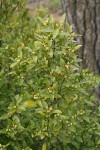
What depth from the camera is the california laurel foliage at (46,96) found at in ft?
7.74

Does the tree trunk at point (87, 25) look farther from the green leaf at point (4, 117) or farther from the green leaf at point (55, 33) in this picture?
the green leaf at point (4, 117)

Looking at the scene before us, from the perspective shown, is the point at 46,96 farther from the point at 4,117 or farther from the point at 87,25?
the point at 87,25

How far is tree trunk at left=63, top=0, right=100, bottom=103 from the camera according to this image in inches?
160

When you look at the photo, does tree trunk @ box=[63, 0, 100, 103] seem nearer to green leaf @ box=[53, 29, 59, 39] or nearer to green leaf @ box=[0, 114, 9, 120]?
green leaf @ box=[53, 29, 59, 39]

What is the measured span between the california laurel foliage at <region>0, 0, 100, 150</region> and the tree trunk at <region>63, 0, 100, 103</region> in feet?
4.38

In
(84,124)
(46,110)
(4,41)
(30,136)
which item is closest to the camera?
(46,110)

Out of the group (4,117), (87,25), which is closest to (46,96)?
(4,117)

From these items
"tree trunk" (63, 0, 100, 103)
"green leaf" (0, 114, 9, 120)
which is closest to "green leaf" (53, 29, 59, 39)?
"green leaf" (0, 114, 9, 120)

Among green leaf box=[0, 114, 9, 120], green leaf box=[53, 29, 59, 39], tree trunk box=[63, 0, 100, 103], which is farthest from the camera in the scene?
tree trunk box=[63, 0, 100, 103]

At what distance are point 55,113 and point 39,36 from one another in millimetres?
499

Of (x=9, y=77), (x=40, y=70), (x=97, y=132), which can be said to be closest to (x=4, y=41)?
(x=9, y=77)

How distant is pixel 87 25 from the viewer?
4148 millimetres

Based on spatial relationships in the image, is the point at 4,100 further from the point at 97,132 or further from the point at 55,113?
the point at 97,132

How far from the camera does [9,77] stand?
2.75m
